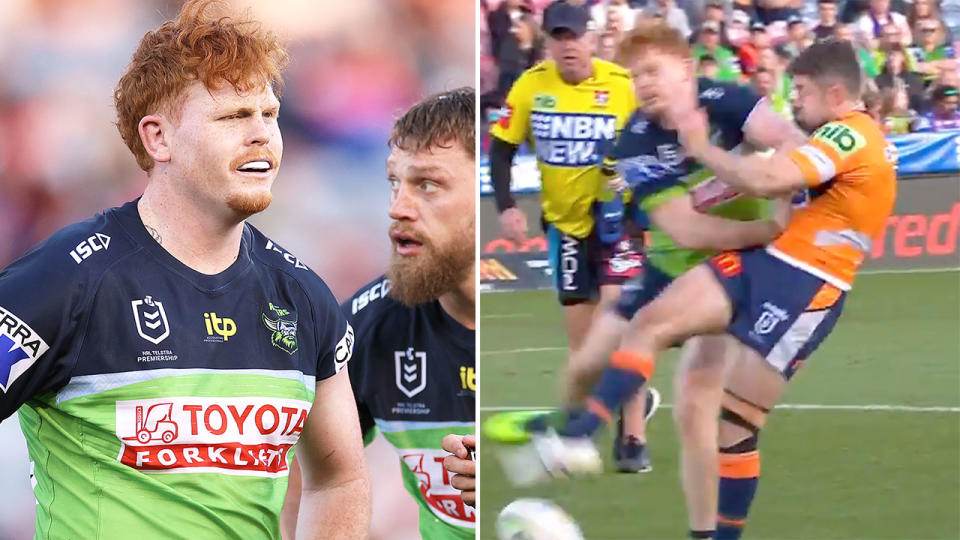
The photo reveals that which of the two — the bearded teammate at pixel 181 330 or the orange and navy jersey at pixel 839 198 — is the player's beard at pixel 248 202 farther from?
the orange and navy jersey at pixel 839 198

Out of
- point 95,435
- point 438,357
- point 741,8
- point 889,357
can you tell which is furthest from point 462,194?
point 889,357

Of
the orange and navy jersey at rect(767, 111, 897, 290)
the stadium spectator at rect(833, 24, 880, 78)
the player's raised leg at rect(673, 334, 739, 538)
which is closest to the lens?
the orange and navy jersey at rect(767, 111, 897, 290)

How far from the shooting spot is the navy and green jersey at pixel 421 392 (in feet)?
5.69

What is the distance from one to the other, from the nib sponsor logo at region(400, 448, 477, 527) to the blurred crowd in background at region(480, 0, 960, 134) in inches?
74.9

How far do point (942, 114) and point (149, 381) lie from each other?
10.3 feet

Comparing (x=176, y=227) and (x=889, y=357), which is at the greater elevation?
(x=176, y=227)

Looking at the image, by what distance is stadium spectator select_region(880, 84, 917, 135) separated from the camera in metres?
3.58

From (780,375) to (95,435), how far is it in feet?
6.56

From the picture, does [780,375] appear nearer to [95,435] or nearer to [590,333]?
[590,333]

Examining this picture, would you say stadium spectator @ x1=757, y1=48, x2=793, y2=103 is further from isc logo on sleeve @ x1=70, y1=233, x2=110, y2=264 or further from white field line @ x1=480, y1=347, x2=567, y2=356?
isc logo on sleeve @ x1=70, y1=233, x2=110, y2=264

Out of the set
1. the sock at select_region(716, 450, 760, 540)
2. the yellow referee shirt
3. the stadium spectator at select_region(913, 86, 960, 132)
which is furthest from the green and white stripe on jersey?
the stadium spectator at select_region(913, 86, 960, 132)

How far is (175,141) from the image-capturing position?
4.70ft

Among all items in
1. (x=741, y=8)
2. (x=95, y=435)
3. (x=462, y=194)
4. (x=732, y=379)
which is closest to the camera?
(x=95, y=435)

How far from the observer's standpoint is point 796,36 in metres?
3.87
